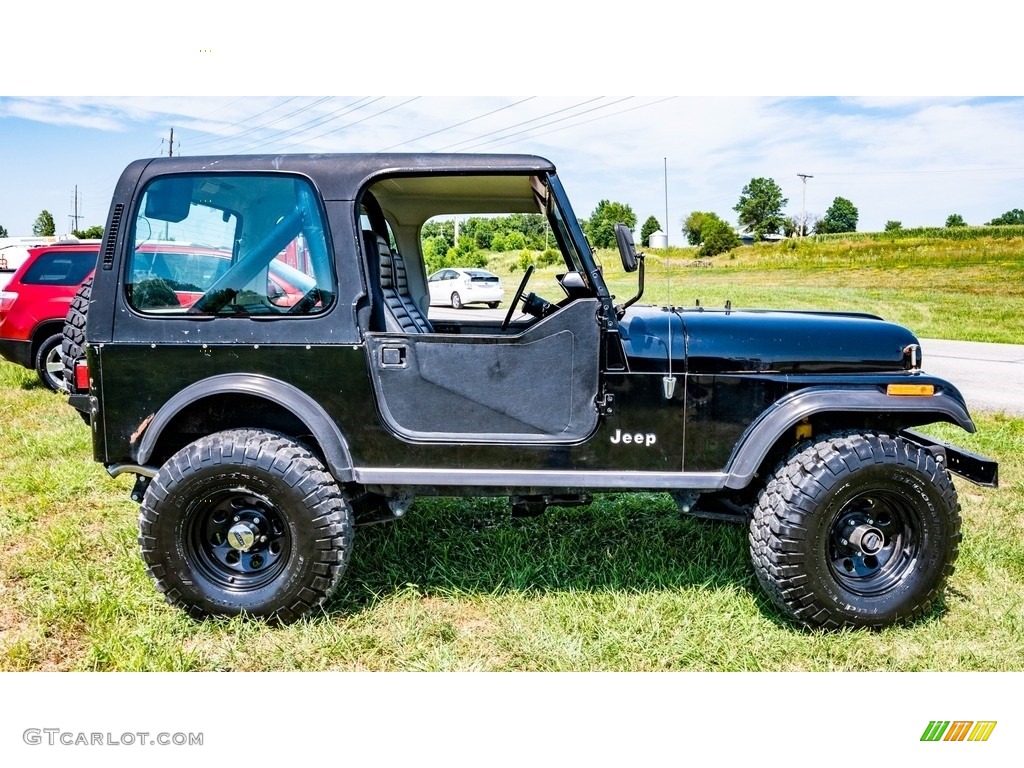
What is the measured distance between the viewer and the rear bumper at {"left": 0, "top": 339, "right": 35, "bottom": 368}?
351 inches

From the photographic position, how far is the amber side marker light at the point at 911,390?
3.25 m

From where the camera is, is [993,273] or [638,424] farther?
[993,273]

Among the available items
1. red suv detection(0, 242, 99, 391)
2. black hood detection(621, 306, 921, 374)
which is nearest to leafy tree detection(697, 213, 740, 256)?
red suv detection(0, 242, 99, 391)

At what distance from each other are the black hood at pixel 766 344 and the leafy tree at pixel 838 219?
16586mm

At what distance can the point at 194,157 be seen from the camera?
3279mm

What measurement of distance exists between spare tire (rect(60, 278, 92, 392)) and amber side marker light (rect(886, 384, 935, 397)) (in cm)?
413

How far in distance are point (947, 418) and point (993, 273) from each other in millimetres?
14108

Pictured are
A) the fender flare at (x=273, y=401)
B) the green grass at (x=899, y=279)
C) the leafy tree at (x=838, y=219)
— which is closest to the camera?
the fender flare at (x=273, y=401)

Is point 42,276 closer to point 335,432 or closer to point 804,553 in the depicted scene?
point 335,432

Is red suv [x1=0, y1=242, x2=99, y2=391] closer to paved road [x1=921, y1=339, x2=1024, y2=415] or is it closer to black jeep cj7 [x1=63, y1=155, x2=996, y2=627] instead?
black jeep cj7 [x1=63, y1=155, x2=996, y2=627]

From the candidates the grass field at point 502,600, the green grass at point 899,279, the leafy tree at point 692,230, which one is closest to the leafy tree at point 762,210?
the green grass at point 899,279

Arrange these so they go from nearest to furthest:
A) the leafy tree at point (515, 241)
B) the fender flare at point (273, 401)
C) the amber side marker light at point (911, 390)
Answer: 1. the fender flare at point (273, 401)
2. the amber side marker light at point (911, 390)
3. the leafy tree at point (515, 241)

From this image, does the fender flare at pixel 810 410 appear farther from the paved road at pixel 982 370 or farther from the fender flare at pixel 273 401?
the paved road at pixel 982 370

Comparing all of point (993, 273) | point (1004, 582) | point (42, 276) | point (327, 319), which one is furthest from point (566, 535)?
point (993, 273)
